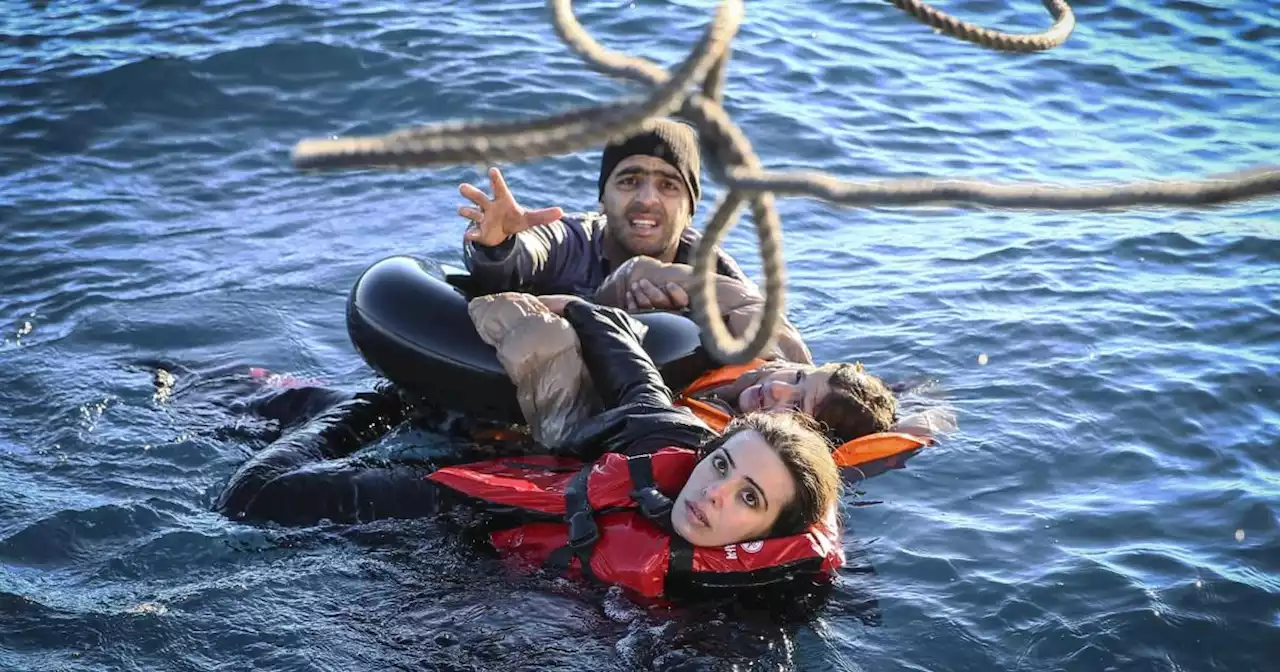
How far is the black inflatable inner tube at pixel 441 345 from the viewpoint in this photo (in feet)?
18.1

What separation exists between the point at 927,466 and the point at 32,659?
144 inches

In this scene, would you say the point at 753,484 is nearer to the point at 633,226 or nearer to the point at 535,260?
the point at 535,260

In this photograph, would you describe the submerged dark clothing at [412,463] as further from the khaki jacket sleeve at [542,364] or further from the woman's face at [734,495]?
the woman's face at [734,495]

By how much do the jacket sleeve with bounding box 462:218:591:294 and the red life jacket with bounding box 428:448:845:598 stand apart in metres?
1.06

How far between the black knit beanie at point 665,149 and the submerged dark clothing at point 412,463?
1.13m

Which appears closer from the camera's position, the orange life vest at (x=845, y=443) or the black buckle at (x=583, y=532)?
the black buckle at (x=583, y=532)

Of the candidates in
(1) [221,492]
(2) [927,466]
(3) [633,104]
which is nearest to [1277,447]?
→ (2) [927,466]

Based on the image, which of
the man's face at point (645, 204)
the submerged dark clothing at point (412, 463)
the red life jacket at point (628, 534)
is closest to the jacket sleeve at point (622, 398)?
the submerged dark clothing at point (412, 463)

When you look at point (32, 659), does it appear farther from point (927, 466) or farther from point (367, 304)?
point (927, 466)

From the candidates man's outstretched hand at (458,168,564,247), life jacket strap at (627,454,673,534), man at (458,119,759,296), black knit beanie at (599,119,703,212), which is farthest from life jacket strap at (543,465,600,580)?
black knit beanie at (599,119,703,212)

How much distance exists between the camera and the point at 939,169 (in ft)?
32.3

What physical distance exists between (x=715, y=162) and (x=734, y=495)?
249 cm

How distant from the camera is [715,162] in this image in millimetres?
2363

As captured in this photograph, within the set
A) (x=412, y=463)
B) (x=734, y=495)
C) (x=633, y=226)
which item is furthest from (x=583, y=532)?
(x=633, y=226)
